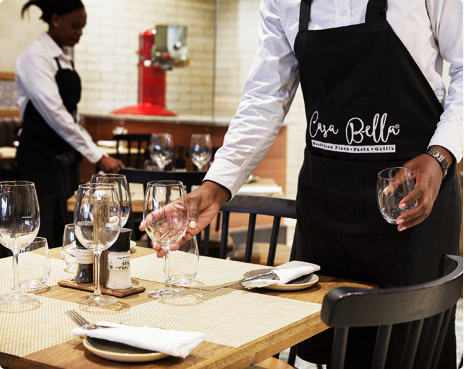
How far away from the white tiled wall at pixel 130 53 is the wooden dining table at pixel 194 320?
7.22 metres

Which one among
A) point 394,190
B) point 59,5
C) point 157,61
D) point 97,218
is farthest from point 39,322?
point 157,61

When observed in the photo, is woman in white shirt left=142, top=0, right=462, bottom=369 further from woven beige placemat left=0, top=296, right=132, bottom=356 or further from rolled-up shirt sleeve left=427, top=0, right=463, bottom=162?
woven beige placemat left=0, top=296, right=132, bottom=356

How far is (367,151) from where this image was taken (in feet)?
5.68

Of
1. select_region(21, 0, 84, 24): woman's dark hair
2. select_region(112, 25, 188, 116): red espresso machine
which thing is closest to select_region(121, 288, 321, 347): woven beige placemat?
select_region(21, 0, 84, 24): woman's dark hair

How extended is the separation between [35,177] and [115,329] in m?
3.07

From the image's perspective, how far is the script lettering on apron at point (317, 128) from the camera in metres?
1.78

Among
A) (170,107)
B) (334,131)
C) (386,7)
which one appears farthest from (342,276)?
(170,107)

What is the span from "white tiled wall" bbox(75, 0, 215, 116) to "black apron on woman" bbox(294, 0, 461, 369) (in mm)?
7077

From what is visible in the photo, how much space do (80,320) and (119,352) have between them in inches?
8.0

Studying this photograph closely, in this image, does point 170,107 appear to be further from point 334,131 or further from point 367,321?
point 367,321

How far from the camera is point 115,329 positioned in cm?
115

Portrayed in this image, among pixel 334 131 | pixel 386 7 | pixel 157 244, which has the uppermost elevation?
pixel 386 7

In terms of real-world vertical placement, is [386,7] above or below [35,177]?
above

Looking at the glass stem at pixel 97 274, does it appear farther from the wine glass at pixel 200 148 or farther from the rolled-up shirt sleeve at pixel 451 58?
the wine glass at pixel 200 148
